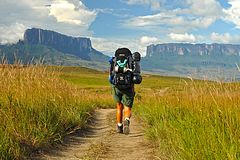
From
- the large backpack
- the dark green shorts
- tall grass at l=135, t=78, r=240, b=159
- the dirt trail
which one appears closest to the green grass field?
tall grass at l=135, t=78, r=240, b=159

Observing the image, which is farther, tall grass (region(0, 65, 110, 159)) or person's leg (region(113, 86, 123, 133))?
person's leg (region(113, 86, 123, 133))

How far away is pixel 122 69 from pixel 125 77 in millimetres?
210

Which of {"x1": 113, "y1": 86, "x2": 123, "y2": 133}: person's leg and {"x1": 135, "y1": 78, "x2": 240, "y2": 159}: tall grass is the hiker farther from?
{"x1": 135, "y1": 78, "x2": 240, "y2": 159}: tall grass

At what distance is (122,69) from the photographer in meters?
9.38

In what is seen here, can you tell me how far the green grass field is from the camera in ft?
14.7

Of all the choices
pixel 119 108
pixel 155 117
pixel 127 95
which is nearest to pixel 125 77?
pixel 127 95

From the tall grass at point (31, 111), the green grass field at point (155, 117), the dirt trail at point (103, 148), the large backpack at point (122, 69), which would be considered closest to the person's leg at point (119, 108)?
the dirt trail at point (103, 148)

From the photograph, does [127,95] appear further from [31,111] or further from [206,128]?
[206,128]

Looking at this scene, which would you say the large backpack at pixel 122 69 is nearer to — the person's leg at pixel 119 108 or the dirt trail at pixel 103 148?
the person's leg at pixel 119 108

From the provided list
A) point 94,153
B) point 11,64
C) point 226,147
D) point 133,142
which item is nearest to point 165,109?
point 133,142

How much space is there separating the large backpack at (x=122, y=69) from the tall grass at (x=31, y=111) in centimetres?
144

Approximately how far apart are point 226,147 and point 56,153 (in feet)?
11.6

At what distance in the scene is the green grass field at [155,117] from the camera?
4.47 meters

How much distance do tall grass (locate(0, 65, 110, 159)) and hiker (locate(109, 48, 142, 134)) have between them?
3.92ft
